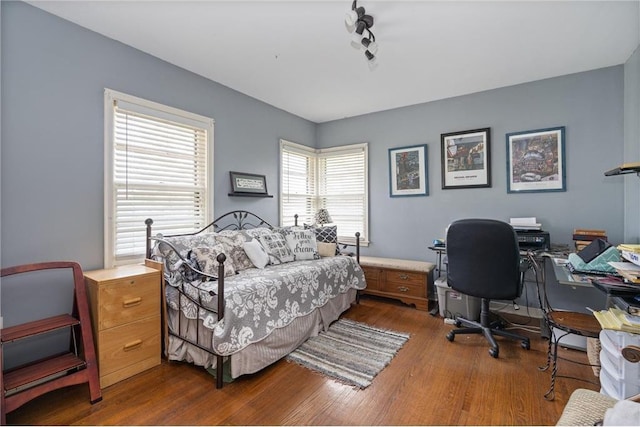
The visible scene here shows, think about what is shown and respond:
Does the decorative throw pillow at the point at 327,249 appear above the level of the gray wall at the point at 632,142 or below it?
below


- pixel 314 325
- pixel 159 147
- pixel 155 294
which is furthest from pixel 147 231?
pixel 314 325

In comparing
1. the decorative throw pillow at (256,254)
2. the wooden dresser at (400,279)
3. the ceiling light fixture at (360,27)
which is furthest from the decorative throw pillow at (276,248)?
the ceiling light fixture at (360,27)

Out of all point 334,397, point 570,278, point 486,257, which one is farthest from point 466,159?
point 334,397

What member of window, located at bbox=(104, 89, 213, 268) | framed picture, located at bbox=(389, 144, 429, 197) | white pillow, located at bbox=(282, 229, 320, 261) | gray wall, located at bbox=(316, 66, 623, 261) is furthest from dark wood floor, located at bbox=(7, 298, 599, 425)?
framed picture, located at bbox=(389, 144, 429, 197)

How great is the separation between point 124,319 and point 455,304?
2.96 m

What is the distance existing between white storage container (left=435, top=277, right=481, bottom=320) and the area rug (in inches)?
26.6

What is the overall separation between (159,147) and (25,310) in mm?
1524

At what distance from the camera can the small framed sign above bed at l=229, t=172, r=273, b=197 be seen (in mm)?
3314

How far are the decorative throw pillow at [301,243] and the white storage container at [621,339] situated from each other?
7.78 ft

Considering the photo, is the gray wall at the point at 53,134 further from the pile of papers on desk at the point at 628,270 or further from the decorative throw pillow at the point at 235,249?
the pile of papers on desk at the point at 628,270

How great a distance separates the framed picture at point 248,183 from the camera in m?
3.32

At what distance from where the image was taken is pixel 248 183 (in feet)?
11.4

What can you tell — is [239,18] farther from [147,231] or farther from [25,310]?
[25,310]

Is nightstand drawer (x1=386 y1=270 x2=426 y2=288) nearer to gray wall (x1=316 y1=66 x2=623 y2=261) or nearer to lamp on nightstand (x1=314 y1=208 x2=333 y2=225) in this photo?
gray wall (x1=316 y1=66 x2=623 y2=261)
